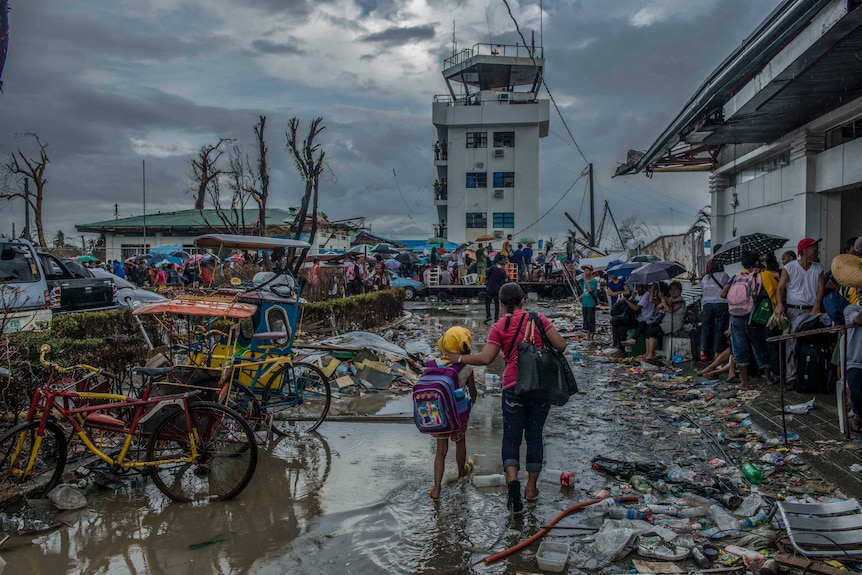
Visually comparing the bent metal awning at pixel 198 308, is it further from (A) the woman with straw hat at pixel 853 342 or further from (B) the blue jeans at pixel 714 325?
(B) the blue jeans at pixel 714 325

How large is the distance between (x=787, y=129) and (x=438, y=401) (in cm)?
925

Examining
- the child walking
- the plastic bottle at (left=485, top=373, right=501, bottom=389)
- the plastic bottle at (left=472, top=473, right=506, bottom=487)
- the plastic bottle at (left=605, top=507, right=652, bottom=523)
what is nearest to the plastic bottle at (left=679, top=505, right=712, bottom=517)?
the plastic bottle at (left=605, top=507, right=652, bottom=523)

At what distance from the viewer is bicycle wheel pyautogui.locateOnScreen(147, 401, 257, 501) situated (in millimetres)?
5004

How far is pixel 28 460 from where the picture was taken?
4.73 metres

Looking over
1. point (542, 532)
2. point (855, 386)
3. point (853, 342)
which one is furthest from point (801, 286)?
point (542, 532)

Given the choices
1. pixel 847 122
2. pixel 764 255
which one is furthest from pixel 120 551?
pixel 847 122

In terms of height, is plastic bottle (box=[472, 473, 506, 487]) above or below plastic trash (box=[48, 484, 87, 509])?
below

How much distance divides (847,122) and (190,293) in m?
9.61

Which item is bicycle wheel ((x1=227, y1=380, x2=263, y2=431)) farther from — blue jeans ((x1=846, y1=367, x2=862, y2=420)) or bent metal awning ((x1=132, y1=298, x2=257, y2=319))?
blue jeans ((x1=846, y1=367, x2=862, y2=420))

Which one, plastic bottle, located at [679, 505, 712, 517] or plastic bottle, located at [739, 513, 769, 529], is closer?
plastic bottle, located at [739, 513, 769, 529]

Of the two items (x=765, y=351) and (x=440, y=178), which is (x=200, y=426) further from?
(x=440, y=178)

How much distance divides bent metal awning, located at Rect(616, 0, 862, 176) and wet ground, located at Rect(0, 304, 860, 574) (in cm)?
386

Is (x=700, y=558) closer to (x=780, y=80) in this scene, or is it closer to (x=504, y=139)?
(x=780, y=80)

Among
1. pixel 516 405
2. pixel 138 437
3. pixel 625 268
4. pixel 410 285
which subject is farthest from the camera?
pixel 410 285
